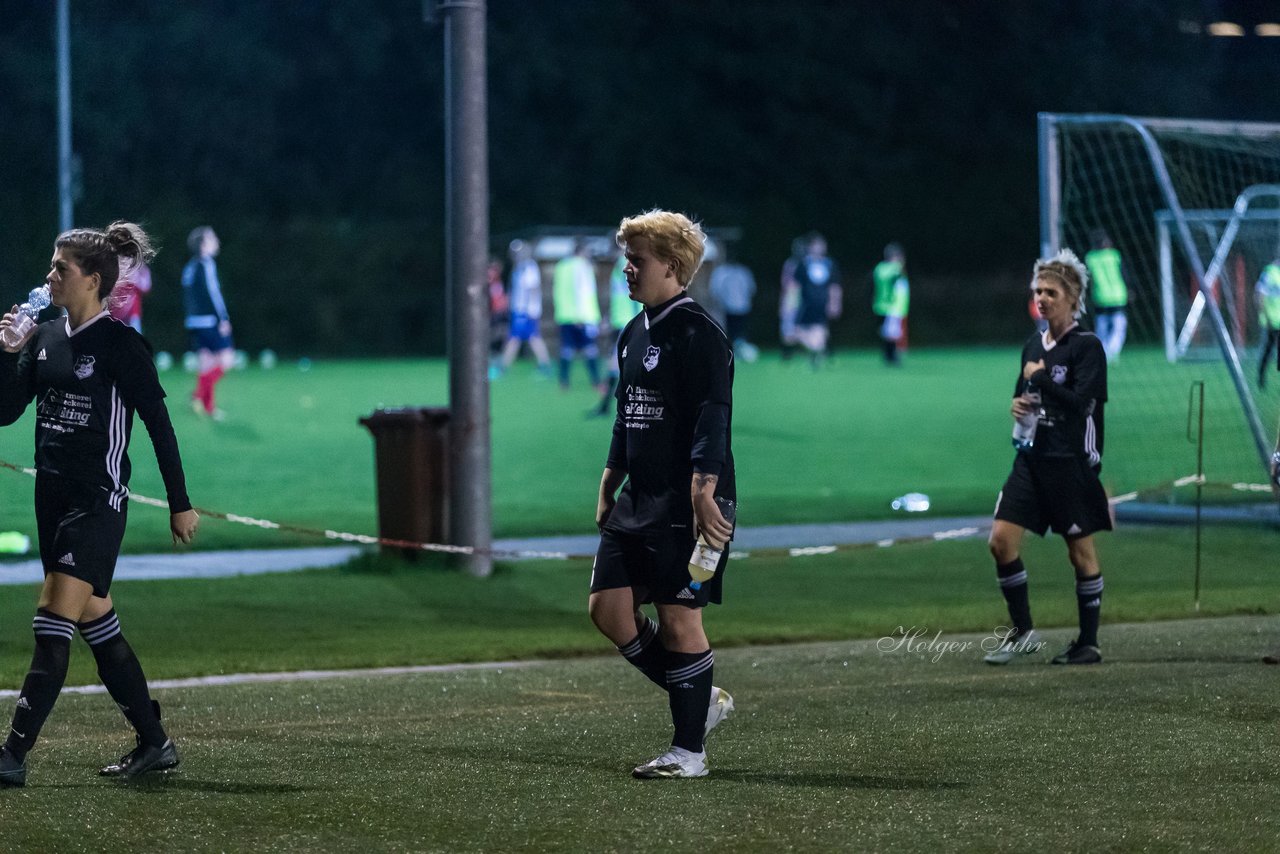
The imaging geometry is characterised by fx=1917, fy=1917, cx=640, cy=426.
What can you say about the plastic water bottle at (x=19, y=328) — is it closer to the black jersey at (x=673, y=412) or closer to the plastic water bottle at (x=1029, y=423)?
the black jersey at (x=673, y=412)

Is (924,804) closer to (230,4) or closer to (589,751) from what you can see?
(589,751)

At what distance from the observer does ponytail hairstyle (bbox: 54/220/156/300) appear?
Result: 608 centimetres

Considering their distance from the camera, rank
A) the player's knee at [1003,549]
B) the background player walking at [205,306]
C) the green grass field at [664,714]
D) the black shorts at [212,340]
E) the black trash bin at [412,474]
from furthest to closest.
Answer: the black shorts at [212,340] → the background player walking at [205,306] → the black trash bin at [412,474] → the player's knee at [1003,549] → the green grass field at [664,714]

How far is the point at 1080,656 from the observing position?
8602 millimetres

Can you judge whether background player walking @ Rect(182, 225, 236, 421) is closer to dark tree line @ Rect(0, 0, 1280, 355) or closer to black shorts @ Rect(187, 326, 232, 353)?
black shorts @ Rect(187, 326, 232, 353)

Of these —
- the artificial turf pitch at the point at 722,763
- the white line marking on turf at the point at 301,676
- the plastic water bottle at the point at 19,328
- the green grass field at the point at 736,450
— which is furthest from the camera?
the green grass field at the point at 736,450

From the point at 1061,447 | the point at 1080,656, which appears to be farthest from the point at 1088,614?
the point at 1061,447

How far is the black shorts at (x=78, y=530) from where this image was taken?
19.6 feet

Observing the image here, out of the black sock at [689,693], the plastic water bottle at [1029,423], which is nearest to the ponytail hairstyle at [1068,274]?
the plastic water bottle at [1029,423]

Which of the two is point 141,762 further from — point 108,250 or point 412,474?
point 412,474

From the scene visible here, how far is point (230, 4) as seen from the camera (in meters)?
51.0

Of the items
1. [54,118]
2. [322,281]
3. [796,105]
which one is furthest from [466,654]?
[796,105]

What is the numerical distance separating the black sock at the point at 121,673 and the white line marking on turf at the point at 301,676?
1.87 meters

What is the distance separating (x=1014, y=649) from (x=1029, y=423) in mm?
1056
